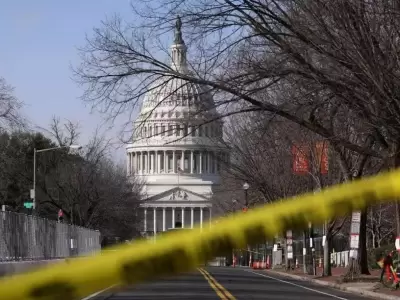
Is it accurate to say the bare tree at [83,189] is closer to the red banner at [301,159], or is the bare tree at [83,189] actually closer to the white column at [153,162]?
the red banner at [301,159]

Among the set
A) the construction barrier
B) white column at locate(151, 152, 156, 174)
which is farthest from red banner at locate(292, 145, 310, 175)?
white column at locate(151, 152, 156, 174)

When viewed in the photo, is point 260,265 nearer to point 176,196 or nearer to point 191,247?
point 176,196

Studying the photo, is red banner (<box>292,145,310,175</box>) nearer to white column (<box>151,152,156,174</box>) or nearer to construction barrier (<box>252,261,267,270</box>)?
construction barrier (<box>252,261,267,270</box>)

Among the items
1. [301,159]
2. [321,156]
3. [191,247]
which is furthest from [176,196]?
[191,247]

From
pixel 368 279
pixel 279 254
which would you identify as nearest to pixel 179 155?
pixel 279 254

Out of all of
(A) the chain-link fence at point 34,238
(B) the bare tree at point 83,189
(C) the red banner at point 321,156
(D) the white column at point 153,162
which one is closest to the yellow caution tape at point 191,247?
(A) the chain-link fence at point 34,238

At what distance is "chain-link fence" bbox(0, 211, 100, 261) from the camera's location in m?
25.2

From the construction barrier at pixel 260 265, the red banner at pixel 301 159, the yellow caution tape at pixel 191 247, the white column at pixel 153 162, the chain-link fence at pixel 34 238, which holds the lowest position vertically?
the construction barrier at pixel 260 265

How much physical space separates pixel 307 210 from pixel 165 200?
5210 inches

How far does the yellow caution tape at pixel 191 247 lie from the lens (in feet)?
8.09

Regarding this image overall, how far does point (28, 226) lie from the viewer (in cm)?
2861

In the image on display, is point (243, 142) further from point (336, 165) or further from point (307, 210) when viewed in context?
point (307, 210)

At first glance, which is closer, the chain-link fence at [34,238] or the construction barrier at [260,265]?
the chain-link fence at [34,238]

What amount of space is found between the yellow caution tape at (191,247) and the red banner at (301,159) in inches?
1514
